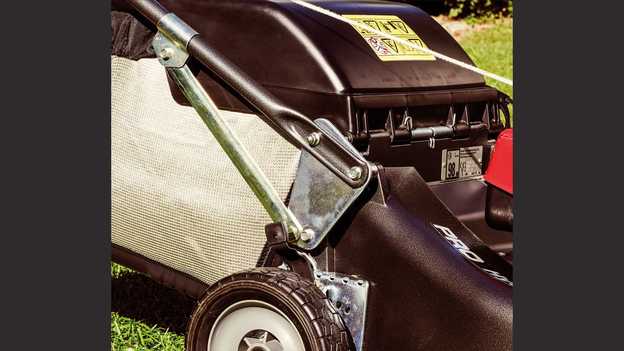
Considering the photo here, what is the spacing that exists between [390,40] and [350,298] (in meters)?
0.81

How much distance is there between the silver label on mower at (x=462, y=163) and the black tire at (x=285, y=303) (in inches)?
27.5

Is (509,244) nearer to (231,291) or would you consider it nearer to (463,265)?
(463,265)

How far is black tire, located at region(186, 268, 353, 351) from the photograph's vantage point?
7.76ft

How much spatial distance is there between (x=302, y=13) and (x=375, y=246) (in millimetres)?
691

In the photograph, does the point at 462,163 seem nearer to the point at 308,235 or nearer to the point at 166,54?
the point at 308,235

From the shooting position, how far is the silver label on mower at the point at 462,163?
9.78ft

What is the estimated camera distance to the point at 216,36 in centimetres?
282

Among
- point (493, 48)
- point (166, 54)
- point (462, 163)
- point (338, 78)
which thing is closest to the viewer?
point (338, 78)

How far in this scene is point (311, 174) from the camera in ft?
8.26

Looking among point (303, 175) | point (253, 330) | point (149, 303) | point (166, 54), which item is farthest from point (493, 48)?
point (253, 330)

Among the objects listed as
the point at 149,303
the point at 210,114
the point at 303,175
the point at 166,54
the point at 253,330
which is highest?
the point at 166,54

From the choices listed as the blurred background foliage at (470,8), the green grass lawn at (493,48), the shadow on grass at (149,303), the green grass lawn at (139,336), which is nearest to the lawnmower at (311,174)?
the green grass lawn at (139,336)

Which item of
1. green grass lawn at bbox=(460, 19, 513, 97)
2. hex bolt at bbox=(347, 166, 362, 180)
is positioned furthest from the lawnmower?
green grass lawn at bbox=(460, 19, 513, 97)

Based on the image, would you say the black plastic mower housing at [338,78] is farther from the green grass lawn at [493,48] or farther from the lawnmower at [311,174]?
the green grass lawn at [493,48]
